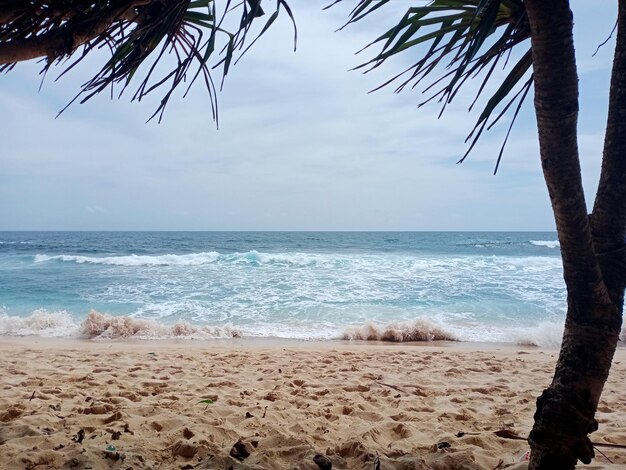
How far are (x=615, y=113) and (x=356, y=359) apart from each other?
14.7 feet

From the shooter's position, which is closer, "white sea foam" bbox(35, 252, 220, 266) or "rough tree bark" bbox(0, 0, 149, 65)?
"rough tree bark" bbox(0, 0, 149, 65)

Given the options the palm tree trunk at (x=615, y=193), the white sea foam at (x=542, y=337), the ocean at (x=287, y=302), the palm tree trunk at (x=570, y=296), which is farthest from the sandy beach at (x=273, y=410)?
the ocean at (x=287, y=302)

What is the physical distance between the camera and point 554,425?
1492mm

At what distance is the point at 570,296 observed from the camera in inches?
58.5

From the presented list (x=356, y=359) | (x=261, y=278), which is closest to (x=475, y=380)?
(x=356, y=359)

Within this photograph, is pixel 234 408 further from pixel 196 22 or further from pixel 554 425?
pixel 196 22

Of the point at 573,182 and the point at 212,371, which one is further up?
the point at 573,182

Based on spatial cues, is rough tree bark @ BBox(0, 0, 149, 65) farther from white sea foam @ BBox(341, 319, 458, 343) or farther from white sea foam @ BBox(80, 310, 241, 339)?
white sea foam @ BBox(341, 319, 458, 343)

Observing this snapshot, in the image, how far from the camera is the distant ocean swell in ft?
24.9

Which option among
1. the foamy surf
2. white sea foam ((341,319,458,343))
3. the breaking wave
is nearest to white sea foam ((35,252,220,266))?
the breaking wave

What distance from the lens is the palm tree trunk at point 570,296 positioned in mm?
1356

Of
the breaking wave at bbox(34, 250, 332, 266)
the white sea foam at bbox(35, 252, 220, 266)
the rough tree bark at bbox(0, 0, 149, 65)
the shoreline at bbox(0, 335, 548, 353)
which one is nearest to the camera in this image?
the rough tree bark at bbox(0, 0, 149, 65)

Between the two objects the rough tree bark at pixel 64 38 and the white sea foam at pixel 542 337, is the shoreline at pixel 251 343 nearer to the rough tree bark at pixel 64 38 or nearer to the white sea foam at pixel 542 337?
the white sea foam at pixel 542 337

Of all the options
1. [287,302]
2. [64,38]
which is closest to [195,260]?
[287,302]
